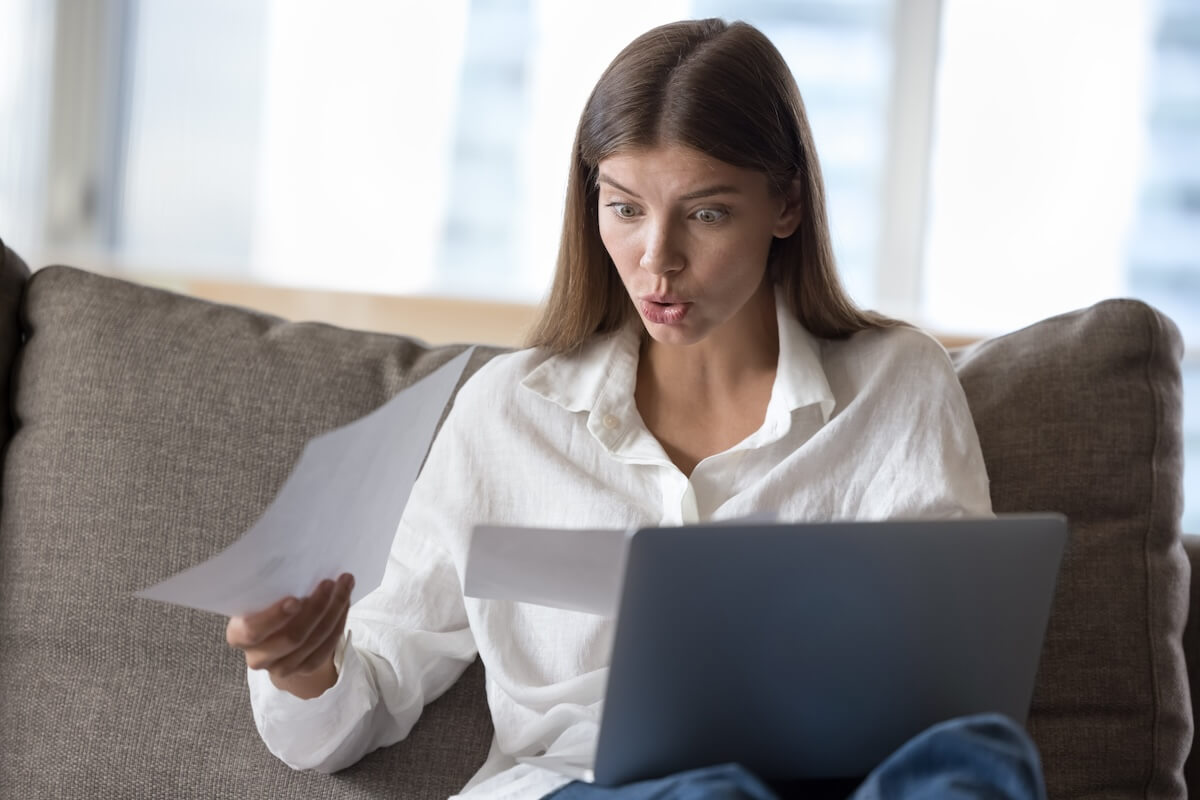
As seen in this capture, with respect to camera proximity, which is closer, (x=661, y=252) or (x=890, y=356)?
(x=661, y=252)

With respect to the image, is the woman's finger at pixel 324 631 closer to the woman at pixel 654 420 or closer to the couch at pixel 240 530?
the woman at pixel 654 420

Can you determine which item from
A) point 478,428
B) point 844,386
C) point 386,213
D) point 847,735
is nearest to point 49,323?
point 478,428

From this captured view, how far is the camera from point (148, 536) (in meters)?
1.34

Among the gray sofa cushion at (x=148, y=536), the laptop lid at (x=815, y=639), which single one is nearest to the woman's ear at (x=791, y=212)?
the gray sofa cushion at (x=148, y=536)

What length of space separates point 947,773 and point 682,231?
0.57m

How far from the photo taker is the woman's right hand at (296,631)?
38.8 inches

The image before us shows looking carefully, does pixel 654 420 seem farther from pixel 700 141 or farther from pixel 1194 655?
pixel 1194 655

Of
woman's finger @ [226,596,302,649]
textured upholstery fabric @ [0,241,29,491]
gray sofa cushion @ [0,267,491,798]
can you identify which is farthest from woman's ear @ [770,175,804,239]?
textured upholstery fabric @ [0,241,29,491]

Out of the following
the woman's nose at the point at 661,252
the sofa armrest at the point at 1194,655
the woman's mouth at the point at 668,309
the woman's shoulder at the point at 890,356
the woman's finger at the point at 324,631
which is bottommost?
the sofa armrest at the point at 1194,655

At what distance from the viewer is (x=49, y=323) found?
143 cm

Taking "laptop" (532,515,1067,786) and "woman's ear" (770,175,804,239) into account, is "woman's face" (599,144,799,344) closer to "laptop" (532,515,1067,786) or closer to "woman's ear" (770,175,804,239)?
"woman's ear" (770,175,804,239)

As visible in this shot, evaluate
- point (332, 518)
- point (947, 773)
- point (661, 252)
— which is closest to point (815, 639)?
point (947, 773)

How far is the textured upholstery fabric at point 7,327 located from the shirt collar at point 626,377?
60 cm

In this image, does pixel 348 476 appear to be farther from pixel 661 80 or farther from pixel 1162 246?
pixel 1162 246
